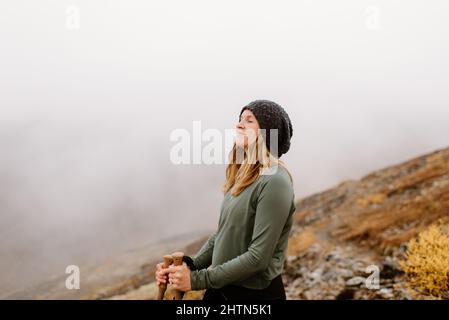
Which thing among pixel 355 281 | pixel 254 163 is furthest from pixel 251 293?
pixel 355 281

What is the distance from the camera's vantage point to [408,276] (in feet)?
32.8

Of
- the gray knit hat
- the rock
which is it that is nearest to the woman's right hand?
the gray knit hat

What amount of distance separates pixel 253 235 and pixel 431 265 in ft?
26.4

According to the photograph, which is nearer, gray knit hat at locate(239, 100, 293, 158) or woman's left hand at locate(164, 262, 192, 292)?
woman's left hand at locate(164, 262, 192, 292)

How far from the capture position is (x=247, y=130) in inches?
108

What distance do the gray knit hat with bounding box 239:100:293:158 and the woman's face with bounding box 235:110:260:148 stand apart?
0.11 ft

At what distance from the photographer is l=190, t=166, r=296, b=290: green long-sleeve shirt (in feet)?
7.85

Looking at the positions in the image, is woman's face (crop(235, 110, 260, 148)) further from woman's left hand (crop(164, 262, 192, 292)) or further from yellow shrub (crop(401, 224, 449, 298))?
yellow shrub (crop(401, 224, 449, 298))

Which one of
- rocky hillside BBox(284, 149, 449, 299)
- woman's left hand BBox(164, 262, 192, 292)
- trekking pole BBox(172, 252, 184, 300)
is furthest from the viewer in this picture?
rocky hillside BBox(284, 149, 449, 299)

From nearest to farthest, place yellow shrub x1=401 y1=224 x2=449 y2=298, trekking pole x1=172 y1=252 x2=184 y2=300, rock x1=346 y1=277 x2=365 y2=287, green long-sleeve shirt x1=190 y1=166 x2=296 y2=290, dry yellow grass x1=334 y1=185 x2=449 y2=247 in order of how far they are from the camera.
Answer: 1. green long-sleeve shirt x1=190 y1=166 x2=296 y2=290
2. trekking pole x1=172 y1=252 x2=184 y2=300
3. yellow shrub x1=401 y1=224 x2=449 y2=298
4. rock x1=346 y1=277 x2=365 y2=287
5. dry yellow grass x1=334 y1=185 x2=449 y2=247

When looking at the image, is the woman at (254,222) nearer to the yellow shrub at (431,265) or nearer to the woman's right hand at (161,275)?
the woman's right hand at (161,275)
